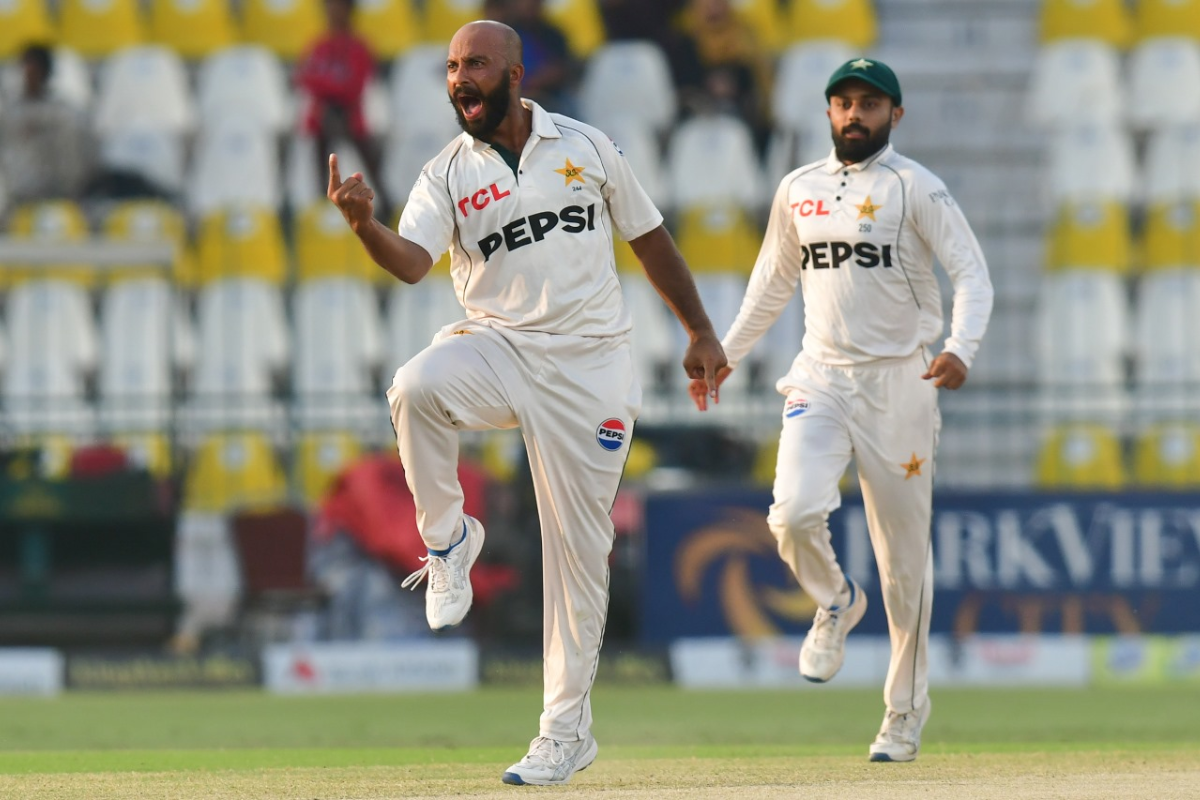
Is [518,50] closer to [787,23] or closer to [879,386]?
[879,386]

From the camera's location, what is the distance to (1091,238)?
12969 mm

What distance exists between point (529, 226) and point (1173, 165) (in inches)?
352

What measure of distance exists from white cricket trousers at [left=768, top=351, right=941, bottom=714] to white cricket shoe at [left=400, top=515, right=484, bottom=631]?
42.7 inches

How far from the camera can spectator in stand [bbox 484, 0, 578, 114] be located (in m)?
13.3

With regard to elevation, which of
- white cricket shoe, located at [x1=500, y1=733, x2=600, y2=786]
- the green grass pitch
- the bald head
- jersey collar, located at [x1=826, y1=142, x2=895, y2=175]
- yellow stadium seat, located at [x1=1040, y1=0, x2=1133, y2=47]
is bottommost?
the green grass pitch

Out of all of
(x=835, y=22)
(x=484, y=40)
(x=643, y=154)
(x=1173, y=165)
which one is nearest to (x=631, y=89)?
(x=643, y=154)

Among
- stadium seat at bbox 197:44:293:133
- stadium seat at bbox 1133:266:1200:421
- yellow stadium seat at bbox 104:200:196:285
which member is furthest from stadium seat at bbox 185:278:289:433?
stadium seat at bbox 1133:266:1200:421

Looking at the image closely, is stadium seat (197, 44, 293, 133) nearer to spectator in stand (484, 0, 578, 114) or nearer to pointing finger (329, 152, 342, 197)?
spectator in stand (484, 0, 578, 114)

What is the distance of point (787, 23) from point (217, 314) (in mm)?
4920

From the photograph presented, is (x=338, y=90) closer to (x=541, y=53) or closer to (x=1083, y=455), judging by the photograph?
(x=541, y=53)

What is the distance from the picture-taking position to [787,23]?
1459cm

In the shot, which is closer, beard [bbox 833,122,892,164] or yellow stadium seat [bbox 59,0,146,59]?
beard [bbox 833,122,892,164]

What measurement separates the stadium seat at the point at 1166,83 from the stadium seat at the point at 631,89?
3323mm

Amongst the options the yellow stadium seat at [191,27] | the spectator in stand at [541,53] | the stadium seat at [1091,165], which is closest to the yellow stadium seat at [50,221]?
the yellow stadium seat at [191,27]
